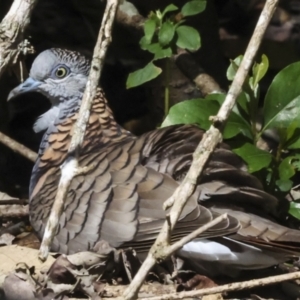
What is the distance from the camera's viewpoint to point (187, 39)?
2.96 metres

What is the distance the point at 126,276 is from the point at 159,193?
0.28m

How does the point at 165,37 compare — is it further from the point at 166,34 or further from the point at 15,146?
the point at 15,146

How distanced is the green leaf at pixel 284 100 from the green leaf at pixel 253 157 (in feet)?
0.27

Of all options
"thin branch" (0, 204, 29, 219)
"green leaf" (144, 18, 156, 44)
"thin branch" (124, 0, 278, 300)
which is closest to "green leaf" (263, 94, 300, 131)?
"green leaf" (144, 18, 156, 44)

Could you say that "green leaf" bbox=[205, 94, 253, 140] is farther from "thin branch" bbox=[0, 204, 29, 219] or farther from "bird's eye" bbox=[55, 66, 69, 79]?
"thin branch" bbox=[0, 204, 29, 219]

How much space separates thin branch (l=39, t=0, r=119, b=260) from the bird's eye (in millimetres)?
872

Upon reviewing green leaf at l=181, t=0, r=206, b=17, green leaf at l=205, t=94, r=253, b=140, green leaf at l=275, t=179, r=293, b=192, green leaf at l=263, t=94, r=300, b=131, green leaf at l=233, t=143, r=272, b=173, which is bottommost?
green leaf at l=275, t=179, r=293, b=192

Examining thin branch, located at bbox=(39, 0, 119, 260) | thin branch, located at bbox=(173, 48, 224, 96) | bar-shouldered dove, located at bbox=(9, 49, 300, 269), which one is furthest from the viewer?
thin branch, located at bbox=(173, 48, 224, 96)

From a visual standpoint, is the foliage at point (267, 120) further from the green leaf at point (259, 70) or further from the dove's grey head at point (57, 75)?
the dove's grey head at point (57, 75)

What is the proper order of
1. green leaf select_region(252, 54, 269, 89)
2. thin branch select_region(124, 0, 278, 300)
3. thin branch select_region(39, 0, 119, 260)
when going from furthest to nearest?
green leaf select_region(252, 54, 269, 89) → thin branch select_region(39, 0, 119, 260) → thin branch select_region(124, 0, 278, 300)

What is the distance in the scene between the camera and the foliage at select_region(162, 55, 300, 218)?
108 inches

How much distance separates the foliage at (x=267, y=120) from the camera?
9.00 feet

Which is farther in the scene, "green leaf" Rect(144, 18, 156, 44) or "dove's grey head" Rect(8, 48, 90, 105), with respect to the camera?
"dove's grey head" Rect(8, 48, 90, 105)

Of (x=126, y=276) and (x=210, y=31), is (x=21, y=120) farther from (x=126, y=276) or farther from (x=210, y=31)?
(x=126, y=276)
